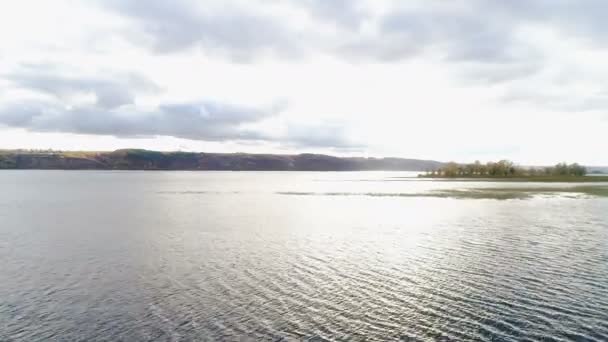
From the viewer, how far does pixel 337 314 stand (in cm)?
2144

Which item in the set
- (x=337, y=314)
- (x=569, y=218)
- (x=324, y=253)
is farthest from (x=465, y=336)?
(x=569, y=218)

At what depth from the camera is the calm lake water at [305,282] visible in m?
19.6

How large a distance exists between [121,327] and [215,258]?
14828 millimetres

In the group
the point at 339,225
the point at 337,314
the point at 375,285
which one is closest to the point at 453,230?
the point at 339,225

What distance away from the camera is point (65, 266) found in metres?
31.5

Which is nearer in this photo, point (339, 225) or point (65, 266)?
point (65, 266)

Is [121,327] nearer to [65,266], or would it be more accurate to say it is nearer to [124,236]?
[65,266]

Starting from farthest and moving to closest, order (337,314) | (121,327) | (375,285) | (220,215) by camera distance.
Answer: (220,215), (375,285), (337,314), (121,327)

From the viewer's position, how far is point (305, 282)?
27.5 metres

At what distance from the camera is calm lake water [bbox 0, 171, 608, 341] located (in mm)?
19625

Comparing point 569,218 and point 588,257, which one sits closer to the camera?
point 588,257

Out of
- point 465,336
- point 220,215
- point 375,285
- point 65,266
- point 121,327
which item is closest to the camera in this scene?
point 465,336

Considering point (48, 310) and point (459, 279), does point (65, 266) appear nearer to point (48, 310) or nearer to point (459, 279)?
point (48, 310)

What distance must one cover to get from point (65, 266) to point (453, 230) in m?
39.8
